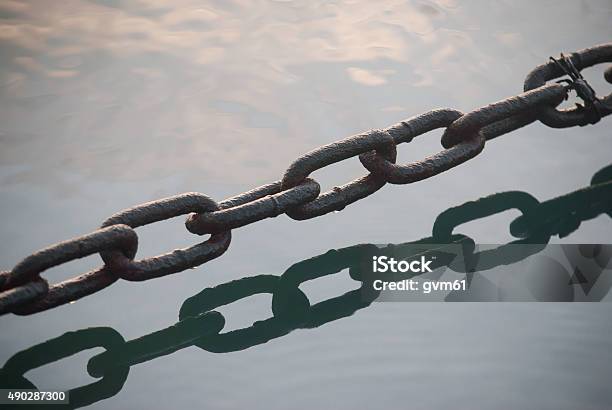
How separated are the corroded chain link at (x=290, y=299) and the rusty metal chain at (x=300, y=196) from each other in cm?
11

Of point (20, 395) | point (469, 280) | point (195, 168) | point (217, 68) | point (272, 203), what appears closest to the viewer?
point (20, 395)

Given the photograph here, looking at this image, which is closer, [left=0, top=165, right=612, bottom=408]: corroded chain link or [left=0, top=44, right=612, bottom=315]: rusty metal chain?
[left=0, top=44, right=612, bottom=315]: rusty metal chain

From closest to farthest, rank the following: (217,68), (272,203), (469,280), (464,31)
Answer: (272,203) < (469,280) < (217,68) < (464,31)

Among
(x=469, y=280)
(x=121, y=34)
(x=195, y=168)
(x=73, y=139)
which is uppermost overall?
(x=121, y=34)

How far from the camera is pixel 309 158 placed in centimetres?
Result: 250

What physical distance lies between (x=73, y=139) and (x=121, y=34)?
69 cm

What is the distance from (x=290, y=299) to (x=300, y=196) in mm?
289

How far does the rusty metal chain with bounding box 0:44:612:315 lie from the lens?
2.18 meters

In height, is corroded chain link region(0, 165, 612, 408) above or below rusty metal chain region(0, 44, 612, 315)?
below

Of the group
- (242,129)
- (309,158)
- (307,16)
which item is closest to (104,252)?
(309,158)

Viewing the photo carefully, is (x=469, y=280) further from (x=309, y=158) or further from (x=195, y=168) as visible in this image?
(x=195, y=168)

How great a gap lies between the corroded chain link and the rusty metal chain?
0.11 meters

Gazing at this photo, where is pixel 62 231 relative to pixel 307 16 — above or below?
below

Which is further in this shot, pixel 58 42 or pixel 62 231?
pixel 58 42
